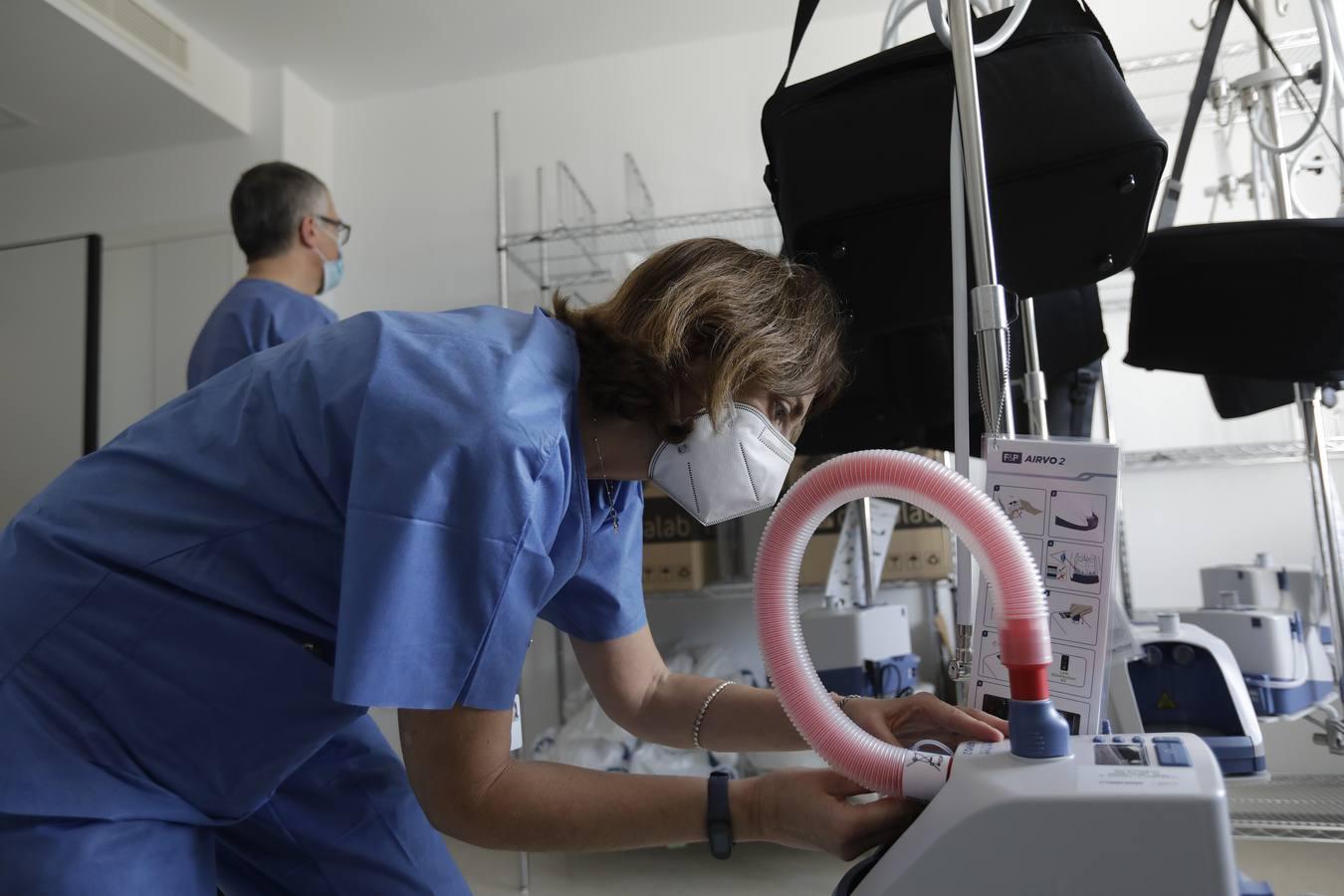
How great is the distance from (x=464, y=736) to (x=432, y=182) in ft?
8.16

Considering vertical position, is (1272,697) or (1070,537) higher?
(1070,537)

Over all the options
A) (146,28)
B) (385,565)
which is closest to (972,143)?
(385,565)

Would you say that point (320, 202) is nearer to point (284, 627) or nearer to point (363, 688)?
point (284, 627)

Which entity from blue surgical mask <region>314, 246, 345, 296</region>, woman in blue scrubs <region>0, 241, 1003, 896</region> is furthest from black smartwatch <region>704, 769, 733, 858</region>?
blue surgical mask <region>314, 246, 345, 296</region>

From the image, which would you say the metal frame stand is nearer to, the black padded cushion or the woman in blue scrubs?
the black padded cushion

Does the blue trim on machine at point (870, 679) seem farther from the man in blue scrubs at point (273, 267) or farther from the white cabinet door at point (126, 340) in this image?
the white cabinet door at point (126, 340)

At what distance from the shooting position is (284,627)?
69 centimetres

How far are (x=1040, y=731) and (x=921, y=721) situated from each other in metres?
0.22

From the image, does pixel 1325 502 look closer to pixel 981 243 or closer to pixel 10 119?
pixel 981 243

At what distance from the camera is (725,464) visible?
779mm

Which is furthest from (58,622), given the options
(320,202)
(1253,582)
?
(1253,582)

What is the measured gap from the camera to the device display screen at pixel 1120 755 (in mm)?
430

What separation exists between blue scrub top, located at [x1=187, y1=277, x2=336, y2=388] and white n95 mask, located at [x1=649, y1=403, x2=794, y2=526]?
43.5 inches

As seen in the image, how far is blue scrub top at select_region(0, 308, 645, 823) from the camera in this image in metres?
0.60
